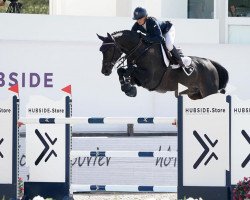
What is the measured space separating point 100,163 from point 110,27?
496 centimetres

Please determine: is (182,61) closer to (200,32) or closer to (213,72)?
(213,72)

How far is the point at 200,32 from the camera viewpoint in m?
12.9

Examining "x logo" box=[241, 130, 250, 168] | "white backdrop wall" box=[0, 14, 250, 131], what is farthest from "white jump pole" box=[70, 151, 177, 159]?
"white backdrop wall" box=[0, 14, 250, 131]

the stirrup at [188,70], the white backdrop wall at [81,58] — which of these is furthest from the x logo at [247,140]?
the white backdrop wall at [81,58]

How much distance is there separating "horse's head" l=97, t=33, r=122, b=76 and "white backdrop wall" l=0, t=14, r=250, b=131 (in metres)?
4.48

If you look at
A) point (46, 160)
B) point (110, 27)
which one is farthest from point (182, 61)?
point (110, 27)

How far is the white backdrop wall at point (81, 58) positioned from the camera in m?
12.4

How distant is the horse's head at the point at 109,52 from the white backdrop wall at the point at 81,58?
4.48m

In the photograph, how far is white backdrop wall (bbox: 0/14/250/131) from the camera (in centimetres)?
1238

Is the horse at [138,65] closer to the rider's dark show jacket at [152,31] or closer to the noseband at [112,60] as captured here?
the noseband at [112,60]

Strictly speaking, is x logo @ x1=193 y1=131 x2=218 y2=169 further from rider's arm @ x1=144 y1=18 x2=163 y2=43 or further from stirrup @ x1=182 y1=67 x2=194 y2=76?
stirrup @ x1=182 y1=67 x2=194 y2=76

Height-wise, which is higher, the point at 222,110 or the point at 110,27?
the point at 110,27

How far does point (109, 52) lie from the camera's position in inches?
309

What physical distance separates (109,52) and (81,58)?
492cm
